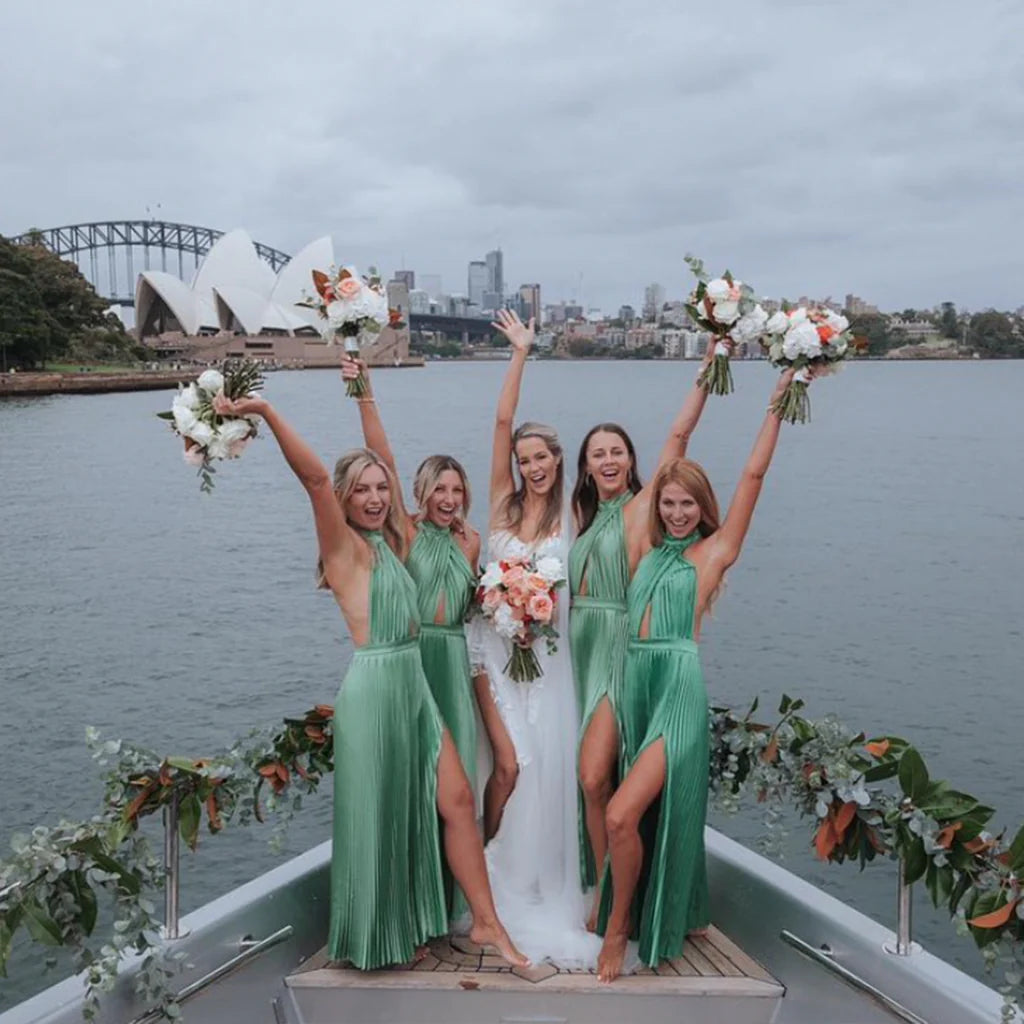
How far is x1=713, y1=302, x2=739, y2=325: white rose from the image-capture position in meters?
4.52

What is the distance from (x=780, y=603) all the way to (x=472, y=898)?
15.8 meters

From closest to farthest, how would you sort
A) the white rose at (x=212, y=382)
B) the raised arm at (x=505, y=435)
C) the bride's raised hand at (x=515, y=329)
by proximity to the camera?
1. the white rose at (x=212, y=382)
2. the raised arm at (x=505, y=435)
3. the bride's raised hand at (x=515, y=329)

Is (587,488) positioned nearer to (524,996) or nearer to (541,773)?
(541,773)

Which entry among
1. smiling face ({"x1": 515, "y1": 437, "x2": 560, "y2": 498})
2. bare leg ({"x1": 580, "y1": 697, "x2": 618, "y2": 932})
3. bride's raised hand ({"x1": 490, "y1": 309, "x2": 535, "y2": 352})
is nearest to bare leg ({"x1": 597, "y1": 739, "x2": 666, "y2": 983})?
bare leg ({"x1": 580, "y1": 697, "x2": 618, "y2": 932})

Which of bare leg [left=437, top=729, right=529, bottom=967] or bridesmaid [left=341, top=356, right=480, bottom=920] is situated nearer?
bare leg [left=437, top=729, right=529, bottom=967]

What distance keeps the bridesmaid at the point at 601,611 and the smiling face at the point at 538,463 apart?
115 millimetres

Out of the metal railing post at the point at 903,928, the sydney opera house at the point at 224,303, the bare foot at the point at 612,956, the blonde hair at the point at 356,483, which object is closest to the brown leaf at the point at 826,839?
the metal railing post at the point at 903,928

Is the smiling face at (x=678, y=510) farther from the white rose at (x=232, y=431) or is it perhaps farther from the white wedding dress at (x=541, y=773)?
the white rose at (x=232, y=431)

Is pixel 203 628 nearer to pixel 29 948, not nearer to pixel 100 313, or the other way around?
pixel 29 948

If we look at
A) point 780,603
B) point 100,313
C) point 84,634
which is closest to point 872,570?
point 780,603

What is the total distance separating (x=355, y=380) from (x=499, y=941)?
7.32ft

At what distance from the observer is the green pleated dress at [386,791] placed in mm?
4137

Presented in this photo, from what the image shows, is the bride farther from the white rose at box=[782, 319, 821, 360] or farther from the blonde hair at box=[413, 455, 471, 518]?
the white rose at box=[782, 319, 821, 360]

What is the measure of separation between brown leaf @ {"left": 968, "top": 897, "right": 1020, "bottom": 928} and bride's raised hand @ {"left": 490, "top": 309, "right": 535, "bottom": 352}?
288cm
